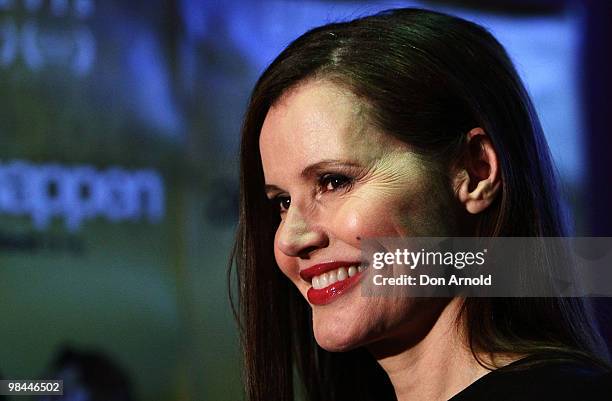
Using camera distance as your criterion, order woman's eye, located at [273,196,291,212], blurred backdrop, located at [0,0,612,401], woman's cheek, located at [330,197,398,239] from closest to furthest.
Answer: woman's cheek, located at [330,197,398,239] → woman's eye, located at [273,196,291,212] → blurred backdrop, located at [0,0,612,401]

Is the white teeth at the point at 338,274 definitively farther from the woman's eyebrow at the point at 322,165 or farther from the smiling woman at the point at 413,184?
the woman's eyebrow at the point at 322,165

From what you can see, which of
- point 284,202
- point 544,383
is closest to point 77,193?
point 284,202

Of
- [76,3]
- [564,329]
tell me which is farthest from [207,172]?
[564,329]

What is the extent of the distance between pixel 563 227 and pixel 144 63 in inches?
47.4

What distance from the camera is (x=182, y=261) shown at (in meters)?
2.04

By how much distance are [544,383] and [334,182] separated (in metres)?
0.33

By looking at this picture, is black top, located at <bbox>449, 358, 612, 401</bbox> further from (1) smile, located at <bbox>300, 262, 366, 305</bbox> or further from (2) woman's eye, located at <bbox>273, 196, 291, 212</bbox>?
(2) woman's eye, located at <bbox>273, 196, 291, 212</bbox>

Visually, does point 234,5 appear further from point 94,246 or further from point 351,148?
point 351,148

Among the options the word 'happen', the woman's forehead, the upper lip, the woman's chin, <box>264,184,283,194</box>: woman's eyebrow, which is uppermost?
the word 'happen'

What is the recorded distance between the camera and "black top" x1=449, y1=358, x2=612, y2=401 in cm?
94

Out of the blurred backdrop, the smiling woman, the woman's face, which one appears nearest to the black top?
the smiling woman

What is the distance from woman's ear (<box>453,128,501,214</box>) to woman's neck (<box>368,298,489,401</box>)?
4.9 inches

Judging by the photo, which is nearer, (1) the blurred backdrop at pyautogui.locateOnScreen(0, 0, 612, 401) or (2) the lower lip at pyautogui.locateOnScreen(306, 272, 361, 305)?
(2) the lower lip at pyautogui.locateOnScreen(306, 272, 361, 305)

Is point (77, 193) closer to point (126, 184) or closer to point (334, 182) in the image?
point (126, 184)
